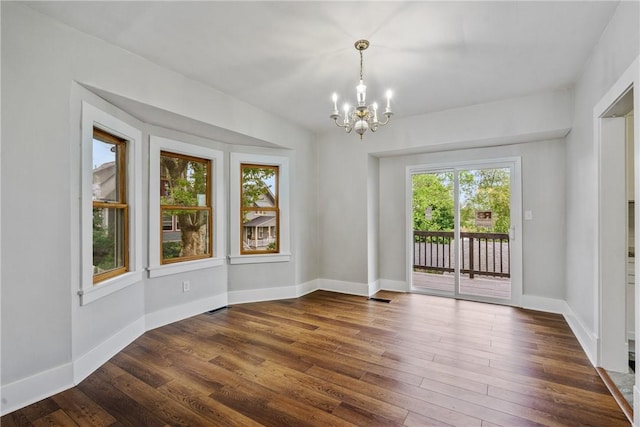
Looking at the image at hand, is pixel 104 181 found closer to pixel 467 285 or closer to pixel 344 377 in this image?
pixel 344 377

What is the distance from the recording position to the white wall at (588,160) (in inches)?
80.4

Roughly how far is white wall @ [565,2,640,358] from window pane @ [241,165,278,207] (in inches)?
147

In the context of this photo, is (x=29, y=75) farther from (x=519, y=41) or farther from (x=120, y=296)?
(x=519, y=41)

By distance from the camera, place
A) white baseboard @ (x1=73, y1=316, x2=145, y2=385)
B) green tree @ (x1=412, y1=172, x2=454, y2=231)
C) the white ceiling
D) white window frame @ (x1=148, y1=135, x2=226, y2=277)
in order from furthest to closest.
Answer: green tree @ (x1=412, y1=172, x2=454, y2=231)
white window frame @ (x1=148, y1=135, x2=226, y2=277)
white baseboard @ (x1=73, y1=316, x2=145, y2=385)
the white ceiling

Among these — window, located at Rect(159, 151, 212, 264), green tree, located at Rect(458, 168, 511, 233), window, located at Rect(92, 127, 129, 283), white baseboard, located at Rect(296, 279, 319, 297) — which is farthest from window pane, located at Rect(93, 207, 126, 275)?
green tree, located at Rect(458, 168, 511, 233)

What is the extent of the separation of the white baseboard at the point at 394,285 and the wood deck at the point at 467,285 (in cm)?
17

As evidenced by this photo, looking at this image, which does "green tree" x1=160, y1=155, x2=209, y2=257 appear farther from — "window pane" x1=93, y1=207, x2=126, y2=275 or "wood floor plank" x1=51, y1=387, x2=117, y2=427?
"wood floor plank" x1=51, y1=387, x2=117, y2=427

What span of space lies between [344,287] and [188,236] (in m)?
2.54

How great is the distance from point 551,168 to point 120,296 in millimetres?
5272

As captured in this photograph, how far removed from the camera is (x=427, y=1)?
6.68 feet

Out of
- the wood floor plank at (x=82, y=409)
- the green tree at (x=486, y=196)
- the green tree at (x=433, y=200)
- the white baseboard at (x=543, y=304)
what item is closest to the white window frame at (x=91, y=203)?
the wood floor plank at (x=82, y=409)

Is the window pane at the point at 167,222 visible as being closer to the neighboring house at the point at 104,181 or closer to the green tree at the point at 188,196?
the green tree at the point at 188,196

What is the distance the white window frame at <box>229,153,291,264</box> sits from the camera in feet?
14.1

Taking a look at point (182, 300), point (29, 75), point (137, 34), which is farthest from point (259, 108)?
point (182, 300)
